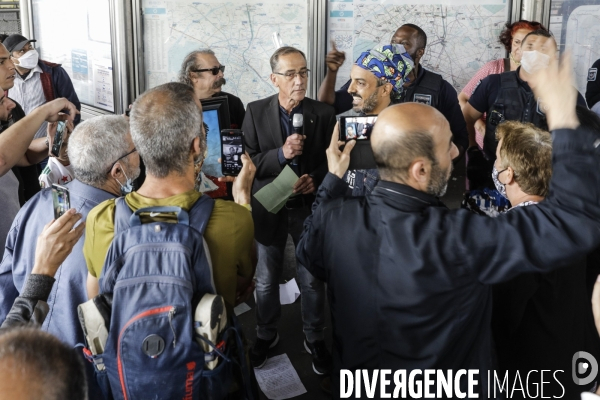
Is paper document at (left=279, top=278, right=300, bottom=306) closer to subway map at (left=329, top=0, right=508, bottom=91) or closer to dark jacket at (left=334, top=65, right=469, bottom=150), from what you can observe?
dark jacket at (left=334, top=65, right=469, bottom=150)

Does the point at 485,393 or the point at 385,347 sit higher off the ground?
the point at 385,347

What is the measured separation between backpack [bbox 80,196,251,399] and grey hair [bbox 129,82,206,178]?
213 mm

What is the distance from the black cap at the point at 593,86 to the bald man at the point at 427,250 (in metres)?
3.58

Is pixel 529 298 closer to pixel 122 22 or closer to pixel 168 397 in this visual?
pixel 168 397

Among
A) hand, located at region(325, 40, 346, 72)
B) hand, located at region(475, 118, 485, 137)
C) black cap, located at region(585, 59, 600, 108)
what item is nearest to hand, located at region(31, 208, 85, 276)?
hand, located at region(325, 40, 346, 72)

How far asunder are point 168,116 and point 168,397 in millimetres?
887

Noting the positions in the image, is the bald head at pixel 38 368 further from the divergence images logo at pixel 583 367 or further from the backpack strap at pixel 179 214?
the divergence images logo at pixel 583 367

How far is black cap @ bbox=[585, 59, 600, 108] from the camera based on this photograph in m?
5.01

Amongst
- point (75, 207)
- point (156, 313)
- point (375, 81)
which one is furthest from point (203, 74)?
point (156, 313)

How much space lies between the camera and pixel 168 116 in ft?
6.72

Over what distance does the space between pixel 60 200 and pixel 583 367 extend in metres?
1.96

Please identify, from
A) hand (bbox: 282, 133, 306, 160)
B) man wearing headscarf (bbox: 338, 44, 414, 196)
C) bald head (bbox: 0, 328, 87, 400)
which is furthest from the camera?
hand (bbox: 282, 133, 306, 160)

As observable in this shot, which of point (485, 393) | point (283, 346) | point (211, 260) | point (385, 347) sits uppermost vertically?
point (211, 260)

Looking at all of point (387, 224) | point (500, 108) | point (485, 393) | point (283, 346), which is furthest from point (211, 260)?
point (500, 108)
